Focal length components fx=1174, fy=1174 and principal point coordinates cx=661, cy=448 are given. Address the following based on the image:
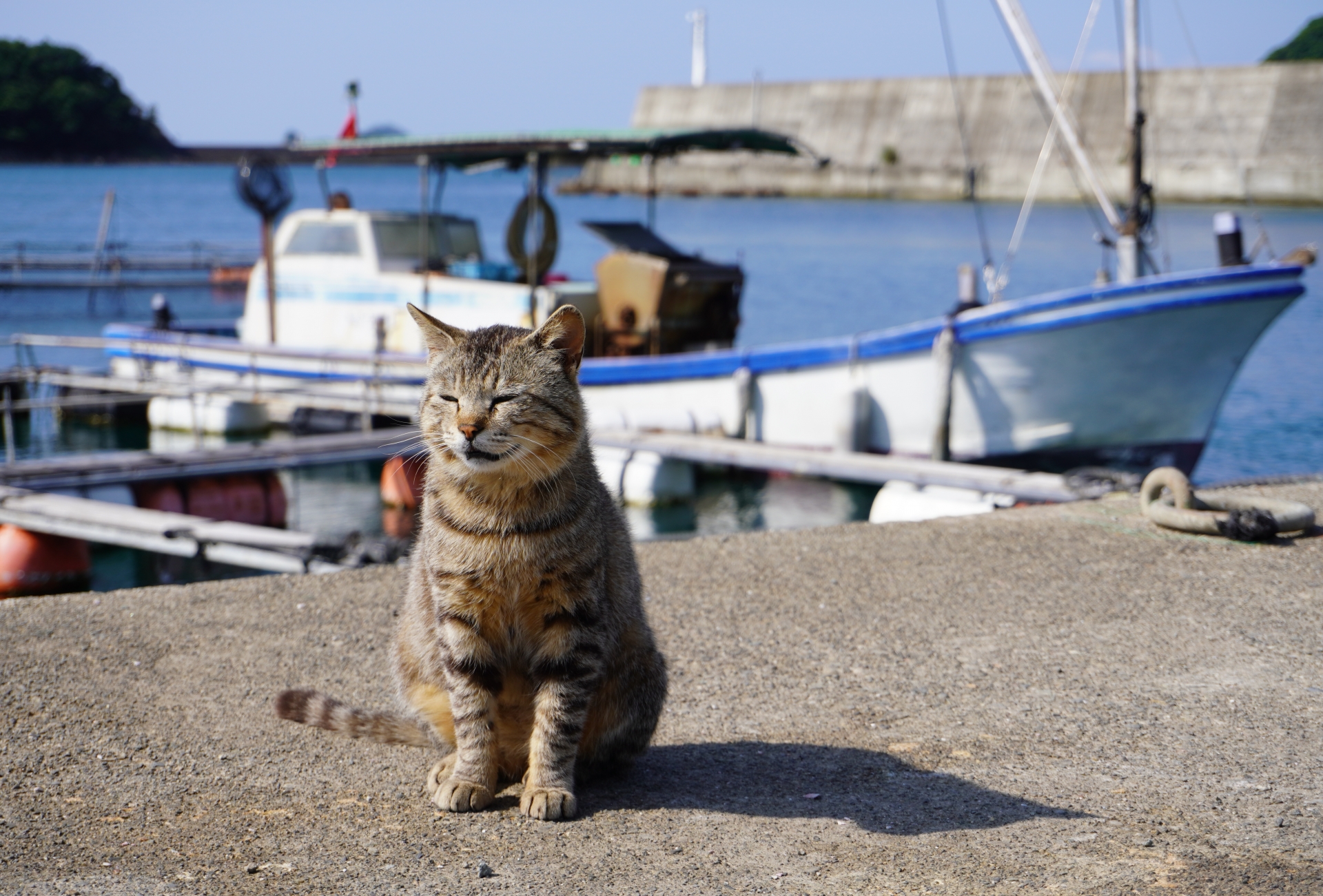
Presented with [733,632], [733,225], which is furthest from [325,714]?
[733,225]

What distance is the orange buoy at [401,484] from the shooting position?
12.9 meters

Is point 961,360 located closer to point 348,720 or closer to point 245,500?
point 245,500

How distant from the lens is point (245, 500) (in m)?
11.3

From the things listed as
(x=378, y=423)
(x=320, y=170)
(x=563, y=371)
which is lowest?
(x=378, y=423)

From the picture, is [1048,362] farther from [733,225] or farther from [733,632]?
[733,225]

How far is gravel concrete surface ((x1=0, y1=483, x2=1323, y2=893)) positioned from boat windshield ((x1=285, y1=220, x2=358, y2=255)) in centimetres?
990

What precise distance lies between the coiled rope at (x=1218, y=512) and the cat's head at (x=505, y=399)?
165 inches

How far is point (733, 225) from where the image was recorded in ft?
186

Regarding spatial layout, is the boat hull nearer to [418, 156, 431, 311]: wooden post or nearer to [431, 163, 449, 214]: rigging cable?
[418, 156, 431, 311]: wooden post

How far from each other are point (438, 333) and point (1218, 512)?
473 cm

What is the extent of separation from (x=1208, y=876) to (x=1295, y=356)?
22.5 m

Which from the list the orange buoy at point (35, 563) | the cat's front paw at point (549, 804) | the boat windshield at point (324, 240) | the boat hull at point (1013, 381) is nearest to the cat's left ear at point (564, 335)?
the cat's front paw at point (549, 804)

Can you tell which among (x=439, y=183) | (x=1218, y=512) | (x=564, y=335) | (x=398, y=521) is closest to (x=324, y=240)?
(x=439, y=183)

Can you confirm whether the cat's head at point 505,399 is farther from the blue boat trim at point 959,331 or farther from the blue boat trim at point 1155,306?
the blue boat trim at point 1155,306
